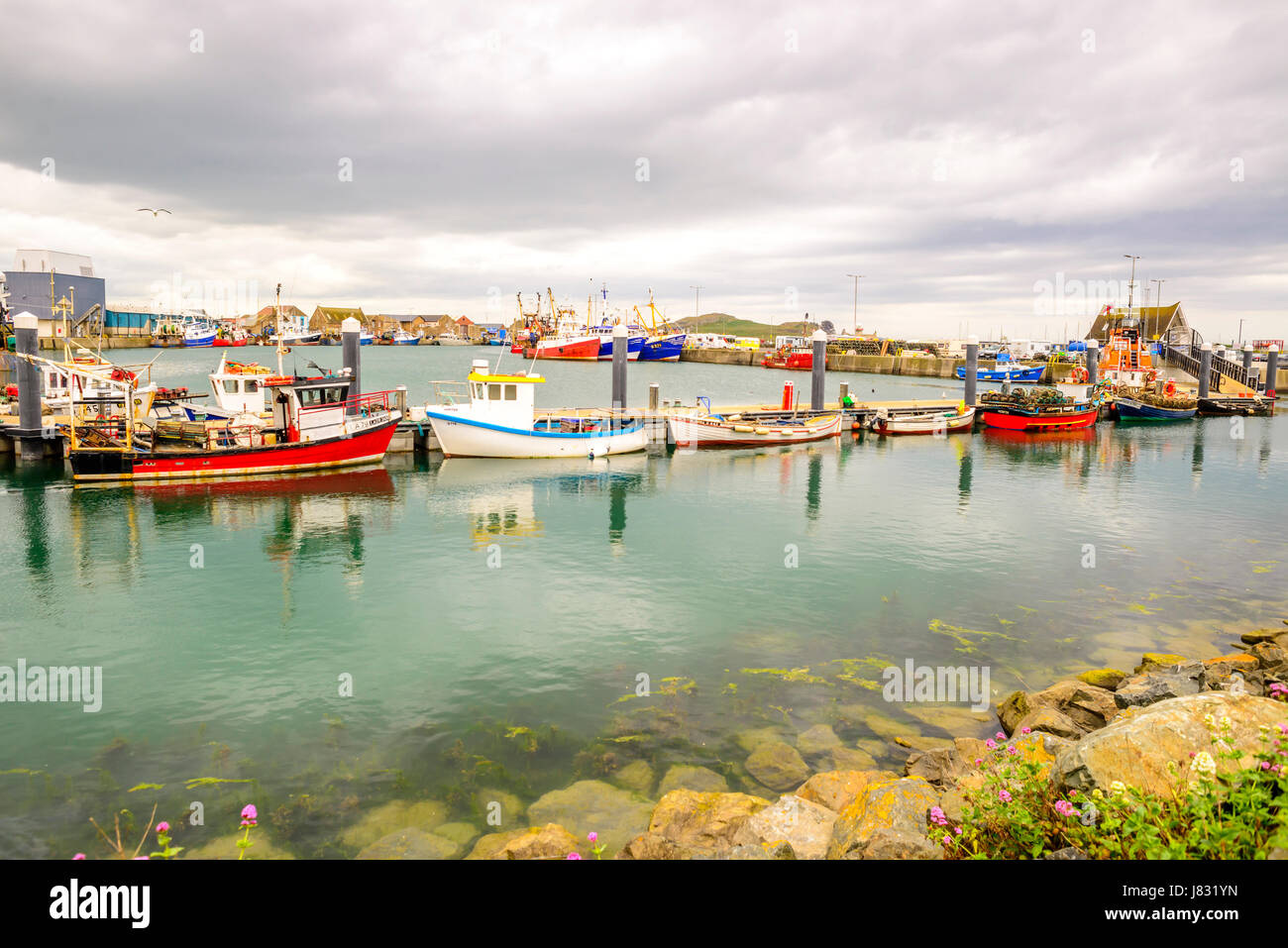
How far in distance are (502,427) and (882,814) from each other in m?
30.0

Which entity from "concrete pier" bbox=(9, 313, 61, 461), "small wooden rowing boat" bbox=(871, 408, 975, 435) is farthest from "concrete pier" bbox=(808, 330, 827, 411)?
"concrete pier" bbox=(9, 313, 61, 461)

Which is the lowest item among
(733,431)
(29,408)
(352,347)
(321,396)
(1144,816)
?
(1144,816)

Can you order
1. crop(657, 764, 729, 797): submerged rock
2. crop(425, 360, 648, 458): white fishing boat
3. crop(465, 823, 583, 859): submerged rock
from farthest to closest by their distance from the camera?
1. crop(425, 360, 648, 458): white fishing boat
2. crop(657, 764, 729, 797): submerged rock
3. crop(465, 823, 583, 859): submerged rock

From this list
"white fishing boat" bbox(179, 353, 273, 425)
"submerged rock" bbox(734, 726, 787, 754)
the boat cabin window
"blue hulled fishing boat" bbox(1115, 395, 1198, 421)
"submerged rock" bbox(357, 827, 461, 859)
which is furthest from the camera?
"blue hulled fishing boat" bbox(1115, 395, 1198, 421)

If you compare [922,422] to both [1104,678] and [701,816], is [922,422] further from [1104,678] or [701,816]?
[701,816]

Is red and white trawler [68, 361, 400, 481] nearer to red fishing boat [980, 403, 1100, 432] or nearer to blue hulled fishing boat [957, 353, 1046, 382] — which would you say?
red fishing boat [980, 403, 1100, 432]

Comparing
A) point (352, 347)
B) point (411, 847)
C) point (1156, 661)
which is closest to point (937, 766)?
point (1156, 661)

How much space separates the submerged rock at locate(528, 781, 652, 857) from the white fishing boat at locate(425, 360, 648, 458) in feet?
86.8

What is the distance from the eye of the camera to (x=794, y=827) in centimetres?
752

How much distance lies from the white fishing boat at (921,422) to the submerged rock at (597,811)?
41.6m

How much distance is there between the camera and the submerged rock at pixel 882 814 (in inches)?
261

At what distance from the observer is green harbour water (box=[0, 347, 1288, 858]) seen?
396 inches
